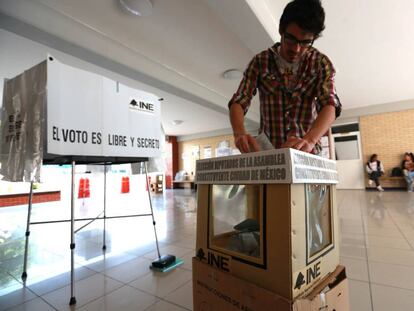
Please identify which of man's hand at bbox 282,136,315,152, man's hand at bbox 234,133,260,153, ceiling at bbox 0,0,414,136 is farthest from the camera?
ceiling at bbox 0,0,414,136

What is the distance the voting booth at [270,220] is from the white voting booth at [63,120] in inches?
33.9

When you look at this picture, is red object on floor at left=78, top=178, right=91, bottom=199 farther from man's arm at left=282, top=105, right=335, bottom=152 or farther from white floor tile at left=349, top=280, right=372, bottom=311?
man's arm at left=282, top=105, right=335, bottom=152

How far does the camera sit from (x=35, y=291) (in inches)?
51.9

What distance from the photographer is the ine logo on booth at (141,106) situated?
4.91 feet

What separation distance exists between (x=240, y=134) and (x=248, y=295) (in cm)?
48

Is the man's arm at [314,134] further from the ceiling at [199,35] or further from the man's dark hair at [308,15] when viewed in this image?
the ceiling at [199,35]

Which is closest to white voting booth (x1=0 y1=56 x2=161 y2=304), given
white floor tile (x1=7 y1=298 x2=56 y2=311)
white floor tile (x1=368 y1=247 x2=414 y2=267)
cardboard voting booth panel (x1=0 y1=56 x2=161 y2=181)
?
cardboard voting booth panel (x1=0 y1=56 x2=161 y2=181)

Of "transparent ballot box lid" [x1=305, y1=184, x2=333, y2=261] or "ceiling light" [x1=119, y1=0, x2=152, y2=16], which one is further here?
"ceiling light" [x1=119, y1=0, x2=152, y2=16]

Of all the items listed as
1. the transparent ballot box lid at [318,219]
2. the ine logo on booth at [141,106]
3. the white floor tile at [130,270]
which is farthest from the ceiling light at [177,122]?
the transparent ballot box lid at [318,219]

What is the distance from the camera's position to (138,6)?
2.45 metres

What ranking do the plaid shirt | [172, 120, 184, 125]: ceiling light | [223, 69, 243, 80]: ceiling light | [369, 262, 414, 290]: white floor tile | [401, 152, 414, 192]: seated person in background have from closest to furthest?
the plaid shirt → [369, 262, 414, 290]: white floor tile → [223, 69, 243, 80]: ceiling light → [401, 152, 414, 192]: seated person in background → [172, 120, 184, 125]: ceiling light

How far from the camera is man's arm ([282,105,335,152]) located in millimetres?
559

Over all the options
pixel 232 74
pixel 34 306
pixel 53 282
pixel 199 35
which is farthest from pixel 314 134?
pixel 232 74

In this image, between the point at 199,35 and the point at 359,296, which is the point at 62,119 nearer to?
the point at 359,296
